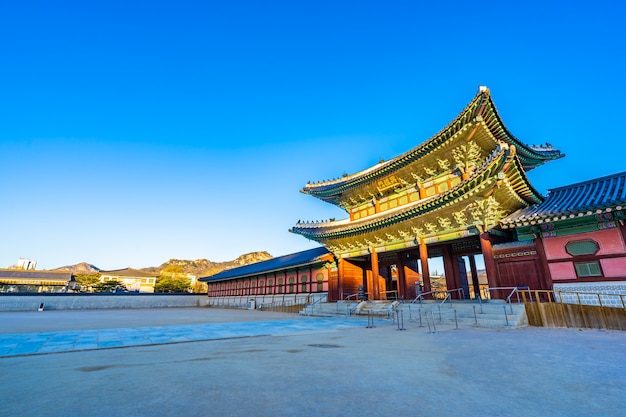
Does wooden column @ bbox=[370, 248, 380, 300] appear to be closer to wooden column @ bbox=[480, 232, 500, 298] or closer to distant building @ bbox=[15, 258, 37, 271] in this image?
wooden column @ bbox=[480, 232, 500, 298]

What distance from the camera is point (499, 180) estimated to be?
41.9 ft

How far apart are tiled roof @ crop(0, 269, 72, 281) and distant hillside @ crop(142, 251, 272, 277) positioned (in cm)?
6446

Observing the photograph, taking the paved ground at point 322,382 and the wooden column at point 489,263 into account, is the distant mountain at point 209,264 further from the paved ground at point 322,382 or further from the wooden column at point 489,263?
the paved ground at point 322,382

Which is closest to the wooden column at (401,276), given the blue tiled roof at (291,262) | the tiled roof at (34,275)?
the blue tiled roof at (291,262)

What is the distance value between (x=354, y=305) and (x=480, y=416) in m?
16.1

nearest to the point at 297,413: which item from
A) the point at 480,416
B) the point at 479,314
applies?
the point at 480,416

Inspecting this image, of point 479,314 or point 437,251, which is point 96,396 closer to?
point 479,314

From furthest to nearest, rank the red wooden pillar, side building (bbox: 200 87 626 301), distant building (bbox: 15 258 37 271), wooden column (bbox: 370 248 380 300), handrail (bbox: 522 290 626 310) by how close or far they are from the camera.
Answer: distant building (bbox: 15 258 37 271)
the red wooden pillar
wooden column (bbox: 370 248 380 300)
side building (bbox: 200 87 626 301)
handrail (bbox: 522 290 626 310)

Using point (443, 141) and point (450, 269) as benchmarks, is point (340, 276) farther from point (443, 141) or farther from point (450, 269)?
point (443, 141)

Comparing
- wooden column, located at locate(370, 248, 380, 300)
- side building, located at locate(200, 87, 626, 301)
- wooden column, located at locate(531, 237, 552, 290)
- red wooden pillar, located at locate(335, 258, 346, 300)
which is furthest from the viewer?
red wooden pillar, located at locate(335, 258, 346, 300)

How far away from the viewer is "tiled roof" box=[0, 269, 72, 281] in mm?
59156

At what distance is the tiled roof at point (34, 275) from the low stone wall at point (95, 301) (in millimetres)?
33255

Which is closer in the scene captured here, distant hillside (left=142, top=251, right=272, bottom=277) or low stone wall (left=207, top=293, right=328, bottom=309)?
low stone wall (left=207, top=293, right=328, bottom=309)

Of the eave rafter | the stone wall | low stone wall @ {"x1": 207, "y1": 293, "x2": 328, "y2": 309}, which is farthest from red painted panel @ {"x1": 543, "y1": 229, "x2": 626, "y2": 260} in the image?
low stone wall @ {"x1": 207, "y1": 293, "x2": 328, "y2": 309}
